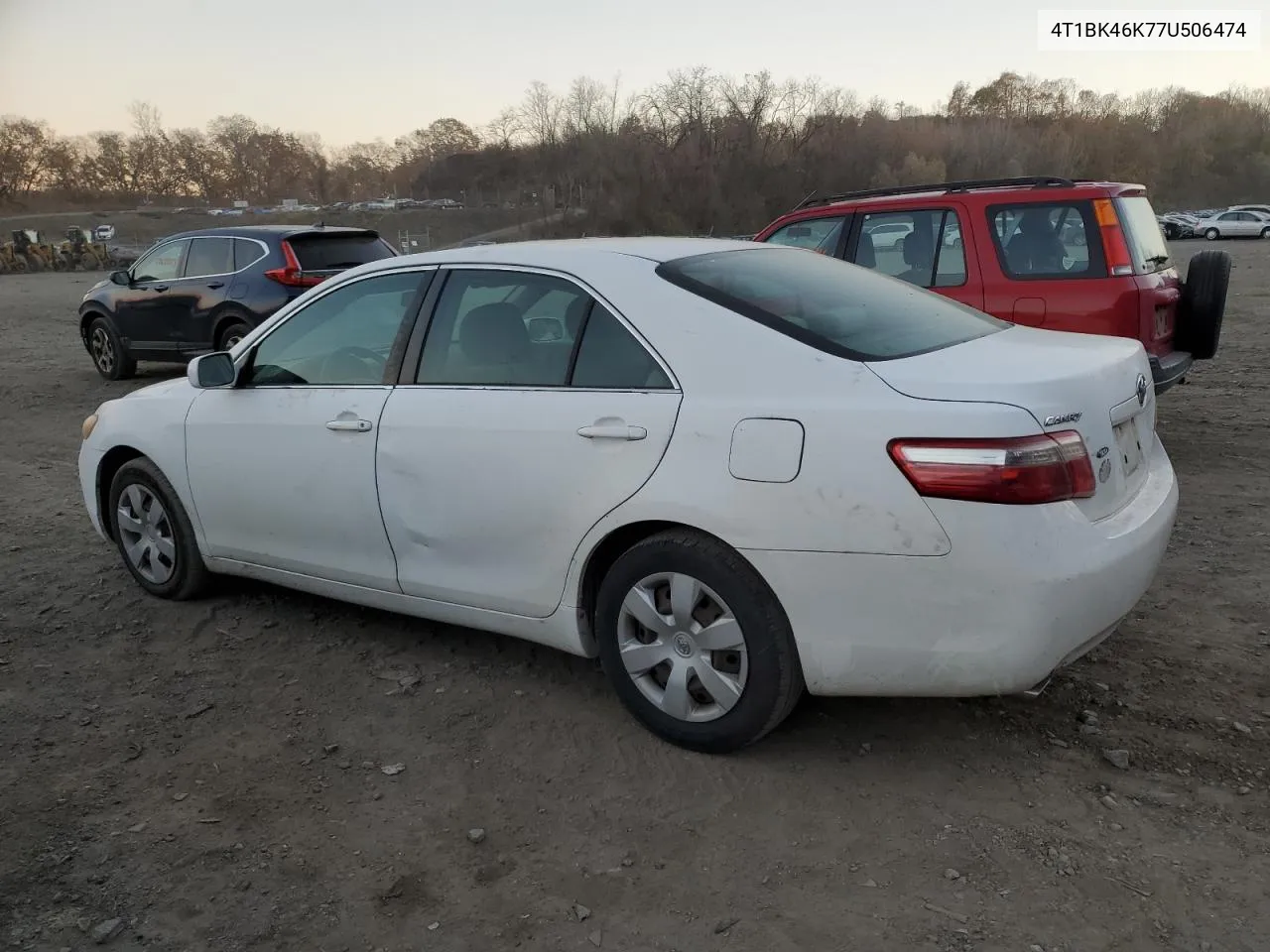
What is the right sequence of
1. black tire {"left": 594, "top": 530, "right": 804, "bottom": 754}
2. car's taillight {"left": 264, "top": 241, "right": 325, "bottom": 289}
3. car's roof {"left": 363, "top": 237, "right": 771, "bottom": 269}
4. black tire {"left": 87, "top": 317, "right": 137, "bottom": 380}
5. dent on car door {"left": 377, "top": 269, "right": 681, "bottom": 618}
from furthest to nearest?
black tire {"left": 87, "top": 317, "right": 137, "bottom": 380}
car's taillight {"left": 264, "top": 241, "right": 325, "bottom": 289}
car's roof {"left": 363, "top": 237, "right": 771, "bottom": 269}
dent on car door {"left": 377, "top": 269, "right": 681, "bottom": 618}
black tire {"left": 594, "top": 530, "right": 804, "bottom": 754}

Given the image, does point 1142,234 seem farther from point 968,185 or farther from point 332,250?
point 332,250

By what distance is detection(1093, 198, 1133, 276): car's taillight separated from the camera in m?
6.34

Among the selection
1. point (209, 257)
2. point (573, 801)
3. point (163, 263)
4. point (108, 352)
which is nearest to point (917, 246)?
point (573, 801)

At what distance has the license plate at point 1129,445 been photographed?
3.10 meters

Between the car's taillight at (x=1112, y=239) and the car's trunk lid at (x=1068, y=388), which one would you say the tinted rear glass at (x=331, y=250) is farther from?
the car's trunk lid at (x=1068, y=388)

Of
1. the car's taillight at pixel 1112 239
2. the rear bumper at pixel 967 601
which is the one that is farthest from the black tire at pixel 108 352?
the rear bumper at pixel 967 601

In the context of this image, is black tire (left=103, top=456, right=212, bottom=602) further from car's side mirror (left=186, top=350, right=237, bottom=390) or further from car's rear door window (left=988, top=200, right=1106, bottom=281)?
car's rear door window (left=988, top=200, right=1106, bottom=281)

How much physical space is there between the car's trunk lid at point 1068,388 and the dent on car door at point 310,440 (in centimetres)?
192

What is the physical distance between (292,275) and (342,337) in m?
7.05

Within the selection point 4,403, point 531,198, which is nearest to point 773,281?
point 4,403

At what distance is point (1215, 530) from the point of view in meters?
5.19

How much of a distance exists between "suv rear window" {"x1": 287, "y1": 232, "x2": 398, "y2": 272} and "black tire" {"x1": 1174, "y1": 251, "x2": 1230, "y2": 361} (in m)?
7.29

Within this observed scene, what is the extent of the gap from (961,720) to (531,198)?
84.2m

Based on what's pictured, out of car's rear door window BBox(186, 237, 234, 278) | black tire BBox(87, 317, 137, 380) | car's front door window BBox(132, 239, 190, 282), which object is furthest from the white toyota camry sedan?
black tire BBox(87, 317, 137, 380)
